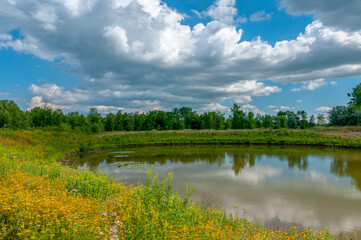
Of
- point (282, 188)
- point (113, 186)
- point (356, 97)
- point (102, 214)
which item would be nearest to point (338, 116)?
point (356, 97)

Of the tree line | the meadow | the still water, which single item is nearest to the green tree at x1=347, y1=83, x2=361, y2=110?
the tree line

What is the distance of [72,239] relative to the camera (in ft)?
14.0

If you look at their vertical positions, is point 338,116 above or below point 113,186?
above

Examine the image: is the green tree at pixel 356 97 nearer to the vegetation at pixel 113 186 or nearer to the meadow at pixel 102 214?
the vegetation at pixel 113 186

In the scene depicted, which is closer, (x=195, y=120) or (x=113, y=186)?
(x=113, y=186)

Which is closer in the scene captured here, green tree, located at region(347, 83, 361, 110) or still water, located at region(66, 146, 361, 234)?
still water, located at region(66, 146, 361, 234)

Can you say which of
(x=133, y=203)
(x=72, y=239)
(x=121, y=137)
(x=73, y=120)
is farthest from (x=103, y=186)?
(x=73, y=120)

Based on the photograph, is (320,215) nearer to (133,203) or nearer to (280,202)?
(280,202)

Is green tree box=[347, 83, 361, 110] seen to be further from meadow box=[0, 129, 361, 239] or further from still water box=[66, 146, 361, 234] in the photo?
meadow box=[0, 129, 361, 239]

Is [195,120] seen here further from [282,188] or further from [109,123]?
[282,188]

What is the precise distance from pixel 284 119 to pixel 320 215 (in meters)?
58.6

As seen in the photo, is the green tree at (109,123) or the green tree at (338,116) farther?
the green tree at (109,123)

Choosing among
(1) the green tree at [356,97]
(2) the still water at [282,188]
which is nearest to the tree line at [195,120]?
(1) the green tree at [356,97]

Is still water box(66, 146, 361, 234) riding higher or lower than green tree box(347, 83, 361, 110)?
lower
